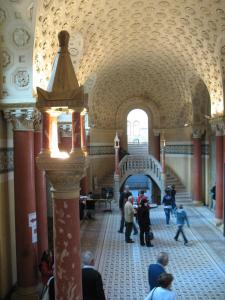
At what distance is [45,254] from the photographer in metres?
9.05

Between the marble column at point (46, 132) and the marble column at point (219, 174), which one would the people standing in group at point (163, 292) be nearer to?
the marble column at point (46, 132)

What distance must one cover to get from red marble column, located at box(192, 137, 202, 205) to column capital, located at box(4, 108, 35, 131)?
46.6ft

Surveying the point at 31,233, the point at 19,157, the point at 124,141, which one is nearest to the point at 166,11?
the point at 19,157

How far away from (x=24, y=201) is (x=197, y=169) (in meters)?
14.3

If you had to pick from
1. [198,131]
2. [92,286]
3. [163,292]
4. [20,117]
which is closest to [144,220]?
[20,117]

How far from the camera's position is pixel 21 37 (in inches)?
344

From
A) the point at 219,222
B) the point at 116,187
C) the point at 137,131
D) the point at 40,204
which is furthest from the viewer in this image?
the point at 137,131

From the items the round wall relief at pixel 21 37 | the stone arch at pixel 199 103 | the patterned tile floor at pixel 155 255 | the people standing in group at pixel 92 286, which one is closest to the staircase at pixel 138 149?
the stone arch at pixel 199 103

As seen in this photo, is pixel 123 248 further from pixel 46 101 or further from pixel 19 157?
pixel 46 101

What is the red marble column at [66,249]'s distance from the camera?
527cm

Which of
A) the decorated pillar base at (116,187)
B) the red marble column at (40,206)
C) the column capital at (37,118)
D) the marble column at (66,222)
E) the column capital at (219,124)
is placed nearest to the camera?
the marble column at (66,222)

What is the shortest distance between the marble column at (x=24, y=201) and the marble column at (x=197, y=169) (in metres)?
14.0

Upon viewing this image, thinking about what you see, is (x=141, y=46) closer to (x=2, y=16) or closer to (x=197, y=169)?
(x=197, y=169)

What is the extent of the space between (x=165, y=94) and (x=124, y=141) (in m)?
4.49
